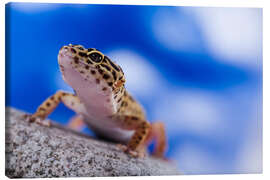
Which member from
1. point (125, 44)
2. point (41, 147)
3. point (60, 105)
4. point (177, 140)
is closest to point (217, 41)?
point (125, 44)

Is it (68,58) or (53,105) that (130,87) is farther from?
(68,58)

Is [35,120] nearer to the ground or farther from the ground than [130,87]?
nearer to the ground

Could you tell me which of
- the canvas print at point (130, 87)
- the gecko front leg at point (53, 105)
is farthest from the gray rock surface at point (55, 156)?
the gecko front leg at point (53, 105)

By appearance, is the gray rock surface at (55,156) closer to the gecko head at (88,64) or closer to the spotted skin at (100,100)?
the spotted skin at (100,100)

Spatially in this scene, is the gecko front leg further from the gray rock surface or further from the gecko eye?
the gecko eye

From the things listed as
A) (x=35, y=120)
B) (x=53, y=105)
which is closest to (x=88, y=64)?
(x=53, y=105)

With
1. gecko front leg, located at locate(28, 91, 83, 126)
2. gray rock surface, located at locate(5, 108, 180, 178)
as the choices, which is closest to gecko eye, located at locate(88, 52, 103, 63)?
gecko front leg, located at locate(28, 91, 83, 126)
